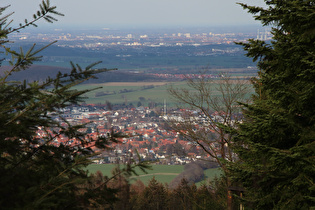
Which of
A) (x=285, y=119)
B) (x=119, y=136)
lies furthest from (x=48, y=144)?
(x=285, y=119)

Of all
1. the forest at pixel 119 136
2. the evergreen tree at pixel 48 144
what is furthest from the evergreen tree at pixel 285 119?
the evergreen tree at pixel 48 144

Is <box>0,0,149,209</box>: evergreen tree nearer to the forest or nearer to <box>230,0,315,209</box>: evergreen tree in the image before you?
the forest

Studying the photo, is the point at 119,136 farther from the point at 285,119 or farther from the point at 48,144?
the point at 285,119

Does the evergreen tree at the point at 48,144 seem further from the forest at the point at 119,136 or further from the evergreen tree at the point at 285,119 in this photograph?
the evergreen tree at the point at 285,119

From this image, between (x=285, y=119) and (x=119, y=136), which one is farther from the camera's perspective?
(x=285, y=119)

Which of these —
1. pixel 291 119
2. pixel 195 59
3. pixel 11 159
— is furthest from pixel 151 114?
Result: pixel 195 59

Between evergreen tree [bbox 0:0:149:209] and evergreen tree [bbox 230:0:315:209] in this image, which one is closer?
evergreen tree [bbox 0:0:149:209]

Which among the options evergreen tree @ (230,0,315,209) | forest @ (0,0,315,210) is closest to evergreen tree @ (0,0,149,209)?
forest @ (0,0,315,210)

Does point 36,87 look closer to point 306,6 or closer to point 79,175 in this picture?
point 79,175
